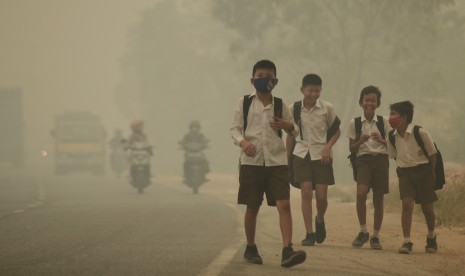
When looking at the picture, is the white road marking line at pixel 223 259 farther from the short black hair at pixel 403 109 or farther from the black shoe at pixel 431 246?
the short black hair at pixel 403 109

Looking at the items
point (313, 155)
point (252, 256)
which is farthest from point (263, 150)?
point (313, 155)

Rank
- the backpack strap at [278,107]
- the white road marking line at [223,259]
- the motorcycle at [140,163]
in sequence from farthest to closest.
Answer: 1. the motorcycle at [140,163]
2. the backpack strap at [278,107]
3. the white road marking line at [223,259]

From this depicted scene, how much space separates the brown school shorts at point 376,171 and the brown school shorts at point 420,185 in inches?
21.0

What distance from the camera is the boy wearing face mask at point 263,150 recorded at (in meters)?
9.14

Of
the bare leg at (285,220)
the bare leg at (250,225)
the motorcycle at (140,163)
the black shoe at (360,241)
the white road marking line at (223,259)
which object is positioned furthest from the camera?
the motorcycle at (140,163)

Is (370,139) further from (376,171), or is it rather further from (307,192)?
(307,192)

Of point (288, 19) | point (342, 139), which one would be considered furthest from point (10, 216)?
point (342, 139)

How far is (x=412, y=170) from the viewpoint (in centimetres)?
1062

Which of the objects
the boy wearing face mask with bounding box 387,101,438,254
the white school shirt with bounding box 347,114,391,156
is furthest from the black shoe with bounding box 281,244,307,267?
the white school shirt with bounding box 347,114,391,156

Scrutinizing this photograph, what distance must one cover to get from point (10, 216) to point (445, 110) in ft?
94.3

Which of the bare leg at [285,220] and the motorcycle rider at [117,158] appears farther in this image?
the motorcycle rider at [117,158]

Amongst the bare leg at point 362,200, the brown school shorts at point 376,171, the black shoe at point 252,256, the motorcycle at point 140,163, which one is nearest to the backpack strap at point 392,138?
the brown school shorts at point 376,171

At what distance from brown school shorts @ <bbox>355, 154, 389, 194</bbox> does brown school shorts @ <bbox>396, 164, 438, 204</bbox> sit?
21.0 inches

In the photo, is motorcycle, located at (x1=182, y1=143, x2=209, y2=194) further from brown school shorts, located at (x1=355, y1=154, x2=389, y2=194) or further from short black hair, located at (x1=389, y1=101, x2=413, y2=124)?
short black hair, located at (x1=389, y1=101, x2=413, y2=124)
